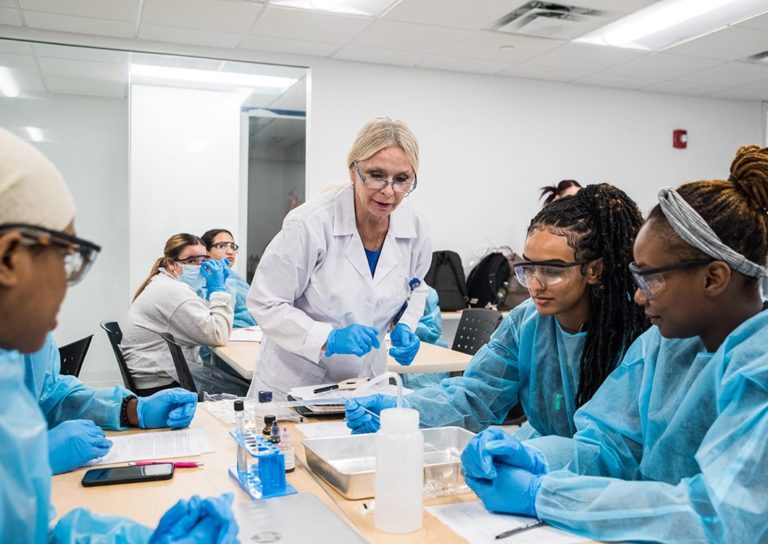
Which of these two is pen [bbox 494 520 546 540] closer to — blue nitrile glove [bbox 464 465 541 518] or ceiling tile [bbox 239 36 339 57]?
blue nitrile glove [bbox 464 465 541 518]

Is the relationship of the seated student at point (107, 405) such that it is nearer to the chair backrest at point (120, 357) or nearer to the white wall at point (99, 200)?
the chair backrest at point (120, 357)

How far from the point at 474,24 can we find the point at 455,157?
1418mm

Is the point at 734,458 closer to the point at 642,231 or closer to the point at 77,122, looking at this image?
the point at 642,231

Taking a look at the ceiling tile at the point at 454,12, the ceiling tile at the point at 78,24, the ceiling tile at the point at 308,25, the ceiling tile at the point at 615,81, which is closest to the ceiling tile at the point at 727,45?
the ceiling tile at the point at 615,81

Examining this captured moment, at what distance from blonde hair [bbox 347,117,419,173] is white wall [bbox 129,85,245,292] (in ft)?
10.8

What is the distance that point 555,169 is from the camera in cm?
600

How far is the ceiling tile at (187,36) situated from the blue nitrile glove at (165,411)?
3.48m

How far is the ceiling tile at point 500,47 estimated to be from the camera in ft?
15.5

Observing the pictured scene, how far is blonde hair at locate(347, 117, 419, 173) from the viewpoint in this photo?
2.01 metres

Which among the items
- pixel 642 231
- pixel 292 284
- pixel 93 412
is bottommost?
pixel 93 412

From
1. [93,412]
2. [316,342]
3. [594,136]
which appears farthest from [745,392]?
[594,136]

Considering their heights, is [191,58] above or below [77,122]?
above

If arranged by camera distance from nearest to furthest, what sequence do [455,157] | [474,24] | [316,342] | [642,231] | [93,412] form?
[642,231]
[93,412]
[316,342]
[474,24]
[455,157]

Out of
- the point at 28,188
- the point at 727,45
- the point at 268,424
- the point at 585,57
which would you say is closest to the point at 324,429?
the point at 268,424
